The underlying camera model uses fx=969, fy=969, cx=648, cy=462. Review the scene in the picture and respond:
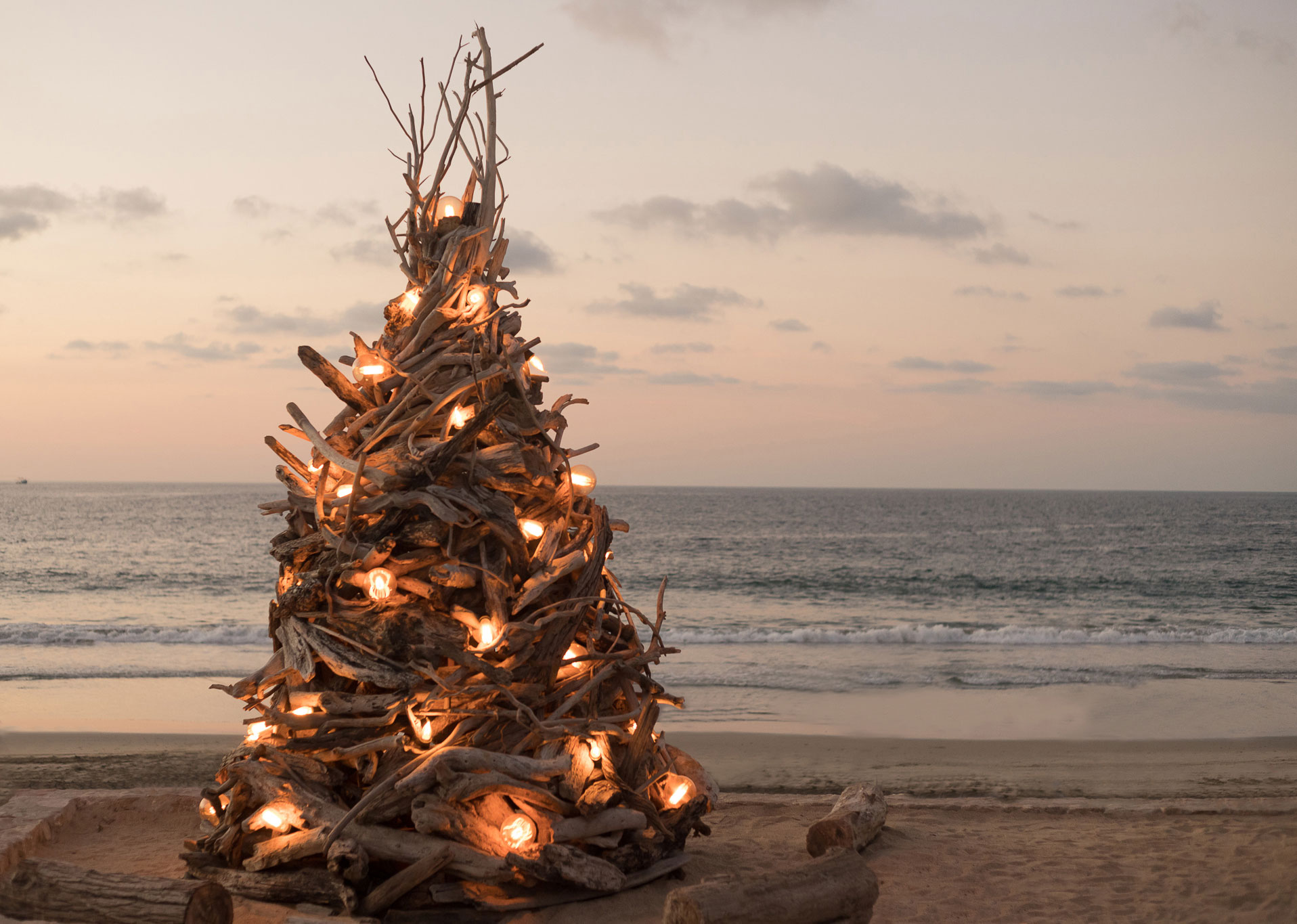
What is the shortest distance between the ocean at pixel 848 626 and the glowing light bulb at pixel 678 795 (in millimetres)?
5386

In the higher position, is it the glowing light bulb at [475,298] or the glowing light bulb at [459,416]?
the glowing light bulb at [475,298]

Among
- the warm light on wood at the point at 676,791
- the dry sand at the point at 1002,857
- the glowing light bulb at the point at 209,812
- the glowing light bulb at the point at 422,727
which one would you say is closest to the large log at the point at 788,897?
the dry sand at the point at 1002,857

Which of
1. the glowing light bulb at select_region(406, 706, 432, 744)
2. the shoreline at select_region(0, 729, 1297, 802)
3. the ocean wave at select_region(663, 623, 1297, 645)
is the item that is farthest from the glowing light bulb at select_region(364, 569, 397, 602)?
the ocean wave at select_region(663, 623, 1297, 645)

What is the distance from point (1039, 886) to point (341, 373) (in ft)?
16.3

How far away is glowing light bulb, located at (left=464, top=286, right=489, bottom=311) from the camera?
5.45m

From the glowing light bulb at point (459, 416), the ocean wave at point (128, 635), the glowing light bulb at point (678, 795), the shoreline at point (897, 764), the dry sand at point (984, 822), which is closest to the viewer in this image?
the glowing light bulb at point (459, 416)

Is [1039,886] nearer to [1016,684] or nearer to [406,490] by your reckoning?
[406,490]

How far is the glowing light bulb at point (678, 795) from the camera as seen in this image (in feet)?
17.8

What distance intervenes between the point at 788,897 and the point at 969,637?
1483 cm

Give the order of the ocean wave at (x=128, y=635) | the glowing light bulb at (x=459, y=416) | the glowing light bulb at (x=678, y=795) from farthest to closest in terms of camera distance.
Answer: the ocean wave at (x=128, y=635) < the glowing light bulb at (x=678, y=795) < the glowing light bulb at (x=459, y=416)

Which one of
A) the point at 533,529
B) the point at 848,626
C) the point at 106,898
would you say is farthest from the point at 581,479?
the point at 848,626

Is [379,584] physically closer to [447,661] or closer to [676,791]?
[447,661]

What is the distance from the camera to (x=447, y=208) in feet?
18.7

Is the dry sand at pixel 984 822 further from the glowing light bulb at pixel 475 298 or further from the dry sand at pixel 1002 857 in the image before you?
the glowing light bulb at pixel 475 298
